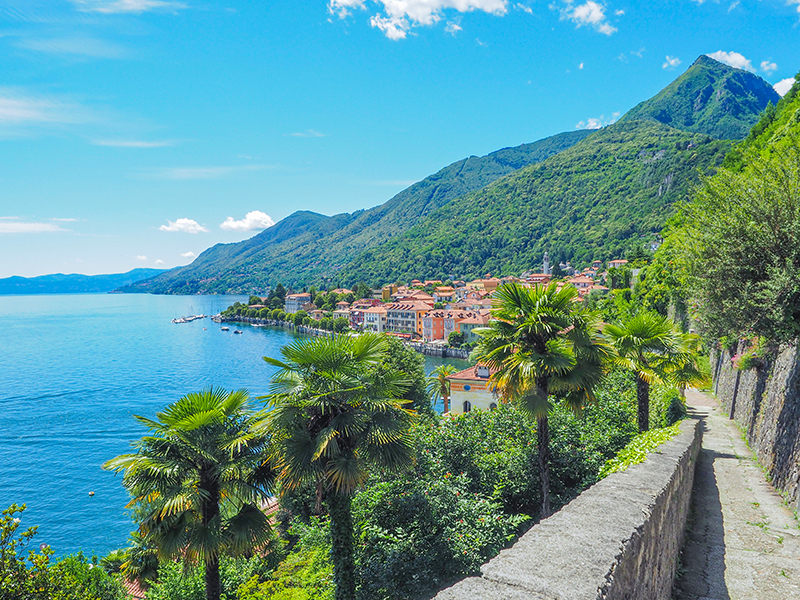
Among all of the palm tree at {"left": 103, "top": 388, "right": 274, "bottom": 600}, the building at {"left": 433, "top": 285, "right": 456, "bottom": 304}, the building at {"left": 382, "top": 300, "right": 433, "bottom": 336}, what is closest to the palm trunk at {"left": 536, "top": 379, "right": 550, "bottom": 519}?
the palm tree at {"left": 103, "top": 388, "right": 274, "bottom": 600}

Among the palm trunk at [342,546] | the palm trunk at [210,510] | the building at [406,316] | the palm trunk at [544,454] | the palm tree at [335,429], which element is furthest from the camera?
the building at [406,316]

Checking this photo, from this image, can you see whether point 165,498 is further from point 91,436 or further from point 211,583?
point 91,436

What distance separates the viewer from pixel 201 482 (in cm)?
836

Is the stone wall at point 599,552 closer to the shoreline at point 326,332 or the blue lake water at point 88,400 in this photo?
the blue lake water at point 88,400

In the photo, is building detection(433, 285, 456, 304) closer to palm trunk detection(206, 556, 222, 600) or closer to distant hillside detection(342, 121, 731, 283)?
distant hillside detection(342, 121, 731, 283)

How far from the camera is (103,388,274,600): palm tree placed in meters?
7.95

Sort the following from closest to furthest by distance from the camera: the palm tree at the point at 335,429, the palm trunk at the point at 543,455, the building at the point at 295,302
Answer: the palm tree at the point at 335,429, the palm trunk at the point at 543,455, the building at the point at 295,302

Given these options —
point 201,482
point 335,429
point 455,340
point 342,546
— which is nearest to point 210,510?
point 201,482

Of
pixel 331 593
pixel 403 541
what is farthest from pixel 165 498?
pixel 403 541

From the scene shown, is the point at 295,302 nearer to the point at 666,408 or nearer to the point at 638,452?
the point at 666,408

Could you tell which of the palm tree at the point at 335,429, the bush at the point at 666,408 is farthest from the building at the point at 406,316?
the palm tree at the point at 335,429

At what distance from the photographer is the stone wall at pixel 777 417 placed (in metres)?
7.94

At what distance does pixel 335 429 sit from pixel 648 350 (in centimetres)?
901

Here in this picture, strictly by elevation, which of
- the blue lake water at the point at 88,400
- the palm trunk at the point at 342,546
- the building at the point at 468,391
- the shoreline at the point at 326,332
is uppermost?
the palm trunk at the point at 342,546
